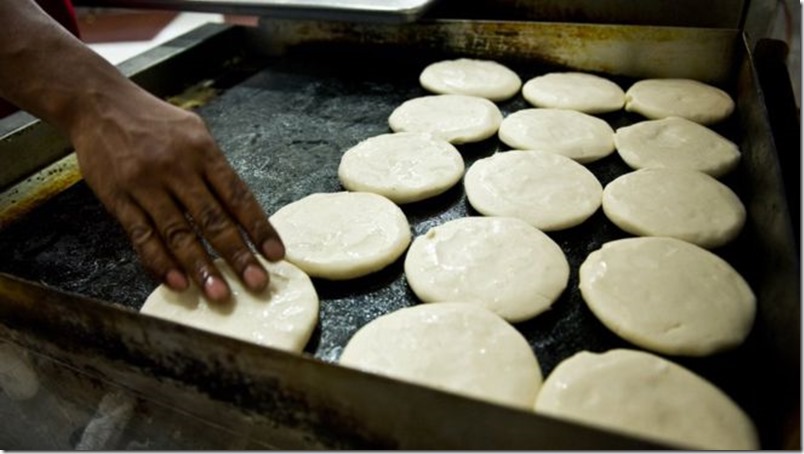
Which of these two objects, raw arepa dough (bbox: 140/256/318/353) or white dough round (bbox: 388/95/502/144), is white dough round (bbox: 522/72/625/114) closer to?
white dough round (bbox: 388/95/502/144)

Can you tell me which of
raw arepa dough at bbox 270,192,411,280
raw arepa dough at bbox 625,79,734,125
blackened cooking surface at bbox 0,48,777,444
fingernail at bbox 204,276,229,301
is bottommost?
blackened cooking surface at bbox 0,48,777,444

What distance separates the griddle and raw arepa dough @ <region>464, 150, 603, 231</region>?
75mm

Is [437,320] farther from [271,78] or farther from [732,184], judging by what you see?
[271,78]

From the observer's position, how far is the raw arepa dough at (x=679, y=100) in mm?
2459

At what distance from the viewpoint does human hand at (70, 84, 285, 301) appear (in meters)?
1.52

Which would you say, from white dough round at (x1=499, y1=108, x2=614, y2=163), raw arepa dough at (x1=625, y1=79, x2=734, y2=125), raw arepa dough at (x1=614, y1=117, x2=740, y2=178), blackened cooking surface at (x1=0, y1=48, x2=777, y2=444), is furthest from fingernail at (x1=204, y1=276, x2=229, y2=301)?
raw arepa dough at (x1=625, y1=79, x2=734, y2=125)

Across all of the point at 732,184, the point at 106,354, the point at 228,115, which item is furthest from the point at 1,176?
the point at 732,184

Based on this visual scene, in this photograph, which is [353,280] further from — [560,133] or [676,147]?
[676,147]

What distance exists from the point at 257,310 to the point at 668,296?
112cm

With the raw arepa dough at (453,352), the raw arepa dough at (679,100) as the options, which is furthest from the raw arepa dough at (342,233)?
the raw arepa dough at (679,100)

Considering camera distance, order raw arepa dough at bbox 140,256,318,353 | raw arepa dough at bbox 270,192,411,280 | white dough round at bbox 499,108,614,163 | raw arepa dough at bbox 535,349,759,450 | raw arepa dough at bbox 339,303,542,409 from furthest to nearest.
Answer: white dough round at bbox 499,108,614,163 < raw arepa dough at bbox 270,192,411,280 < raw arepa dough at bbox 140,256,318,353 < raw arepa dough at bbox 339,303,542,409 < raw arepa dough at bbox 535,349,759,450

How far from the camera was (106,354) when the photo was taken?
1631mm

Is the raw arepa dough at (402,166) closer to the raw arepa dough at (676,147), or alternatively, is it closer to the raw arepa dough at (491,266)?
the raw arepa dough at (491,266)

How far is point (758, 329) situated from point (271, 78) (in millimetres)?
2438
